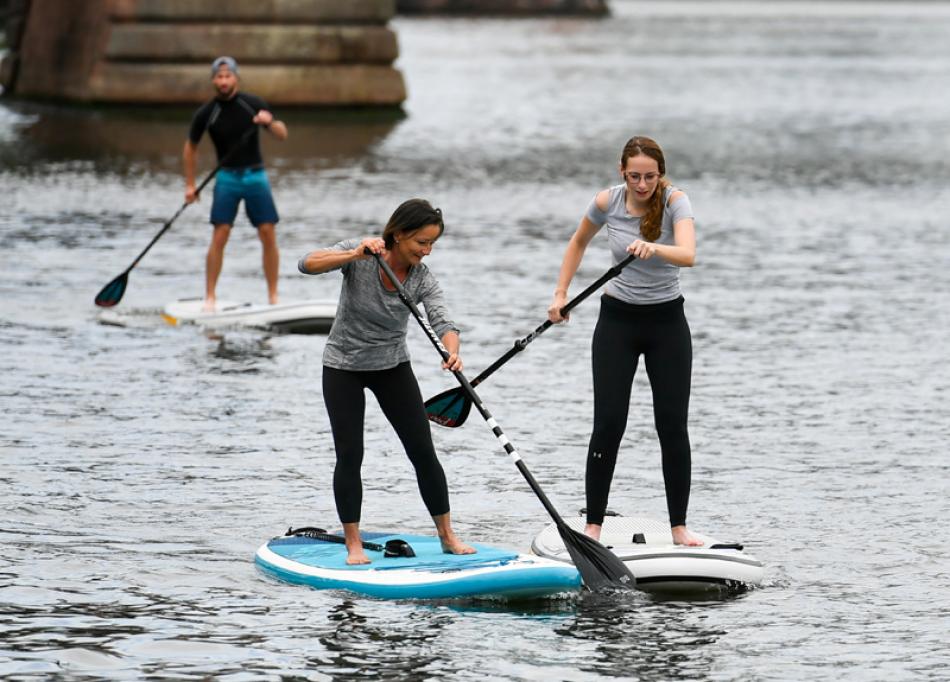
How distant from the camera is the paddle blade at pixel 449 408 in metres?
8.95

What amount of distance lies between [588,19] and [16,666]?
→ 291ft

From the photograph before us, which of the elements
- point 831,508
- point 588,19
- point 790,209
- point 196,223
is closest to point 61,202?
point 196,223

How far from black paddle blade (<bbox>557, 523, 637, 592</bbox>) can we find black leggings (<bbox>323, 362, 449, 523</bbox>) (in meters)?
0.64

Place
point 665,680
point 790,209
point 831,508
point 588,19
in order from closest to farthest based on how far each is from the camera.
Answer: point 665,680 < point 831,508 < point 790,209 < point 588,19

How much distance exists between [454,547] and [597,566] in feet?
2.04

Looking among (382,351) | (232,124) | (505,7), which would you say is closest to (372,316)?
(382,351)

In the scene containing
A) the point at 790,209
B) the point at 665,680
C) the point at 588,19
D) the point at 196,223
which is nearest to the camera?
the point at 665,680

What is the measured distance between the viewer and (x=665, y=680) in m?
7.32

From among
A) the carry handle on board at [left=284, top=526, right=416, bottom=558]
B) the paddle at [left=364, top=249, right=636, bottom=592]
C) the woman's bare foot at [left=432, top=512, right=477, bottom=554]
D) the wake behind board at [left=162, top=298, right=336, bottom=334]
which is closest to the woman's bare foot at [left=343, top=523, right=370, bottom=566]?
the carry handle on board at [left=284, top=526, right=416, bottom=558]

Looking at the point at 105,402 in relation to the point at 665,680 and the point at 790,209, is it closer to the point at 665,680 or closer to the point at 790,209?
the point at 665,680

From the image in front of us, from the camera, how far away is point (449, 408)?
901 centimetres

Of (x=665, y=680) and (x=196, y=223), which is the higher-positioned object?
(x=196, y=223)

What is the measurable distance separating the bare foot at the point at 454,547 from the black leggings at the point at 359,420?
0.76 feet

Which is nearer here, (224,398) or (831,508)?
(831,508)
